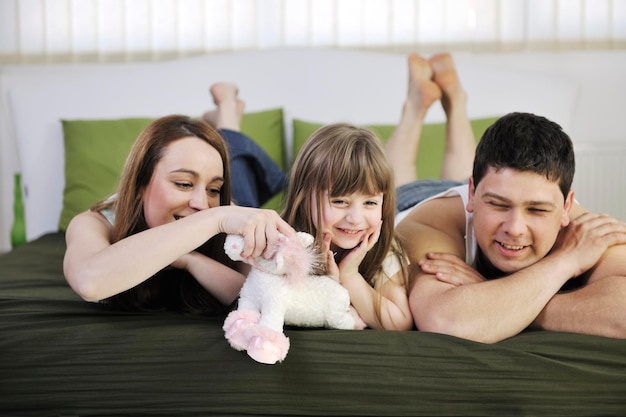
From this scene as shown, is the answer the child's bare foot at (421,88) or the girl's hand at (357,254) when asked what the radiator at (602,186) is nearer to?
the child's bare foot at (421,88)

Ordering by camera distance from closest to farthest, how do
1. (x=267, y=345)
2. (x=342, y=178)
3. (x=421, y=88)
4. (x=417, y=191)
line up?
(x=267, y=345) → (x=342, y=178) → (x=417, y=191) → (x=421, y=88)

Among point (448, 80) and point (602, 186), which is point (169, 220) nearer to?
point (448, 80)

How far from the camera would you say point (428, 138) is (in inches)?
107

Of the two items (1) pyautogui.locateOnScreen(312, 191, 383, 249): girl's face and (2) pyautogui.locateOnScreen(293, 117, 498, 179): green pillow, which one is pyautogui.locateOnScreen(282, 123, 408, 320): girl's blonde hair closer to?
(1) pyautogui.locateOnScreen(312, 191, 383, 249): girl's face

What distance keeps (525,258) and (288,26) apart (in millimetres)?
2156

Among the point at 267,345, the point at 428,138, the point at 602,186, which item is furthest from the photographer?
the point at 602,186

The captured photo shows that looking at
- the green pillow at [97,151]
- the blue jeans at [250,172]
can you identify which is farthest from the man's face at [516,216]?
the green pillow at [97,151]

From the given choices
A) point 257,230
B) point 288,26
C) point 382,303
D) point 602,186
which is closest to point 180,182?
point 257,230

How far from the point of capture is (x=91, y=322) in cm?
148

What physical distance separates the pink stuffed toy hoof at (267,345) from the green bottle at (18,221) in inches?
76.4

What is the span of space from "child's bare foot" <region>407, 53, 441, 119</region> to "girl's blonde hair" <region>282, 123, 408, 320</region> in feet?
2.82

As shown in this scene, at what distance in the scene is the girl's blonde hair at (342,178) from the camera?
1465mm

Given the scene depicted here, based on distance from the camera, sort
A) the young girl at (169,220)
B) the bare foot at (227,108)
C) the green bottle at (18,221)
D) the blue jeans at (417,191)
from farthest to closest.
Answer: the green bottle at (18,221), the bare foot at (227,108), the blue jeans at (417,191), the young girl at (169,220)

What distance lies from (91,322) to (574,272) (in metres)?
0.91
